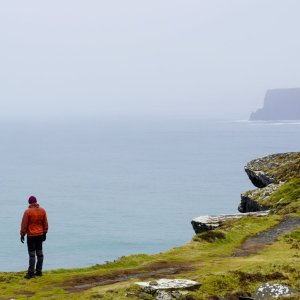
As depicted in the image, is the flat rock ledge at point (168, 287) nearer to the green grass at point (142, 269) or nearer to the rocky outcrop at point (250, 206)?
the green grass at point (142, 269)

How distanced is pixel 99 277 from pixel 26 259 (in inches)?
4372

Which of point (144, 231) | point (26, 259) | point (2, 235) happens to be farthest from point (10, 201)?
point (26, 259)

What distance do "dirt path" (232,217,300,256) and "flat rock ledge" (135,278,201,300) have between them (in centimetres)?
683

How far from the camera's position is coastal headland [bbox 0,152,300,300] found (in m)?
19.7

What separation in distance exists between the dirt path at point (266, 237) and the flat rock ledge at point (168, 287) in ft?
22.4

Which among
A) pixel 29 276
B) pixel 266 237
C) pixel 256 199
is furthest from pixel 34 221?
pixel 256 199

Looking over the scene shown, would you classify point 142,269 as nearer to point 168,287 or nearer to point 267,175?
point 168,287

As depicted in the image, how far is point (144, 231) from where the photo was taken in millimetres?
Answer: 160375

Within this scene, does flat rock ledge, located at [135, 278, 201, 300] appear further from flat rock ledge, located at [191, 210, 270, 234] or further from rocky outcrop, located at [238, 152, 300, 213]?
rocky outcrop, located at [238, 152, 300, 213]

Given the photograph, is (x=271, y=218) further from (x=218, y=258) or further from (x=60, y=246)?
(x=60, y=246)

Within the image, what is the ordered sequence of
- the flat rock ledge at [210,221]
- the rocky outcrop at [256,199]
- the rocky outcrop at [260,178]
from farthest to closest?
the rocky outcrop at [260,178]
the rocky outcrop at [256,199]
the flat rock ledge at [210,221]

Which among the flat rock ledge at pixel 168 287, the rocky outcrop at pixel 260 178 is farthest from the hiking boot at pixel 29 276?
the rocky outcrop at pixel 260 178

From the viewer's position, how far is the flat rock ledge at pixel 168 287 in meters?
19.2

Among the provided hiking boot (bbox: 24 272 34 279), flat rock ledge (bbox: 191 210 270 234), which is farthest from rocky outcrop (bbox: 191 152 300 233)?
hiking boot (bbox: 24 272 34 279)
